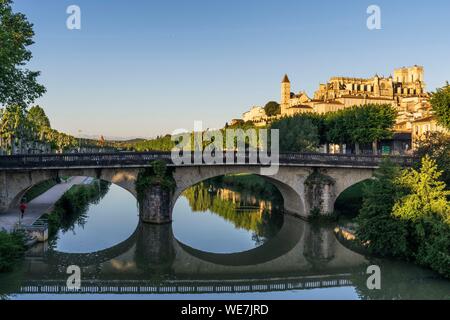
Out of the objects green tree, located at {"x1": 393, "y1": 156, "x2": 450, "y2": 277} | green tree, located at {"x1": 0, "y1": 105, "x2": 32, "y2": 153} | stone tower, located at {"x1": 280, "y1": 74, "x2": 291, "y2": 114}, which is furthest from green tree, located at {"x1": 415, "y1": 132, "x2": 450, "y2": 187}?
stone tower, located at {"x1": 280, "y1": 74, "x2": 291, "y2": 114}

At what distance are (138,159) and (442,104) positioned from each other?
86.0 feet

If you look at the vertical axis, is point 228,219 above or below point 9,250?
below

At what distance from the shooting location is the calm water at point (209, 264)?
2042 cm

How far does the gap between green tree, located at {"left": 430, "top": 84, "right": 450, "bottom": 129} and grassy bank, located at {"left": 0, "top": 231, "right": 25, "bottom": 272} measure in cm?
3439

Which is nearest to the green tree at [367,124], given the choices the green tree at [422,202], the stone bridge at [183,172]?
the stone bridge at [183,172]

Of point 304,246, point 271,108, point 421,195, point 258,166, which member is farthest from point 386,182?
point 271,108

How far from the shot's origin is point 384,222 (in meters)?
24.2

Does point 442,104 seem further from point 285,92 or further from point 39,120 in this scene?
point 285,92

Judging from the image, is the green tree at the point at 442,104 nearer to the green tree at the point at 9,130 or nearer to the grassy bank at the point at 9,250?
the grassy bank at the point at 9,250

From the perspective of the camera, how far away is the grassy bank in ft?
69.1

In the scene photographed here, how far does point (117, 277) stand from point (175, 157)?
13.0m

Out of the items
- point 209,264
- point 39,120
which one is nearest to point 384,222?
point 209,264
